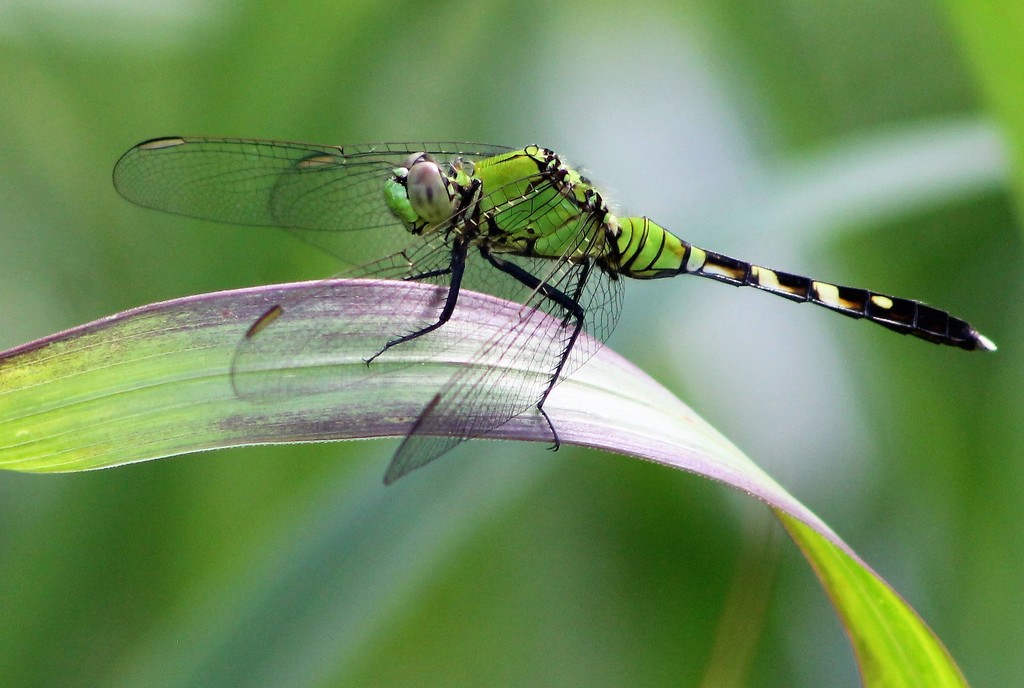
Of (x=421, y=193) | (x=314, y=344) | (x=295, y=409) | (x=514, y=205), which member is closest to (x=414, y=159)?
(x=421, y=193)

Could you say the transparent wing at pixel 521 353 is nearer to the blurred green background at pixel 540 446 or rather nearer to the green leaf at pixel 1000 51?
the blurred green background at pixel 540 446

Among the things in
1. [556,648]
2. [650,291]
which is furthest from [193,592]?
[650,291]

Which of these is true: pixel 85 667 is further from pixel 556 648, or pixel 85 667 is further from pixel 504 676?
pixel 556 648

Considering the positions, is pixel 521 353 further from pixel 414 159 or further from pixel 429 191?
pixel 414 159

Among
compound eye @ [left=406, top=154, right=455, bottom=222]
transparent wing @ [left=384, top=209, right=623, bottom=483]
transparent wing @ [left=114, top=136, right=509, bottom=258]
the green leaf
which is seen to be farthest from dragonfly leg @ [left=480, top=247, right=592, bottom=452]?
the green leaf

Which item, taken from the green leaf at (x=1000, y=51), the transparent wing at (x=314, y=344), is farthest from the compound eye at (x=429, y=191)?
the green leaf at (x=1000, y=51)

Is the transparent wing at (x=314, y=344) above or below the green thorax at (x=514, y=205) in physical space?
below

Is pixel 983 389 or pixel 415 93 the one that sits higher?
pixel 415 93

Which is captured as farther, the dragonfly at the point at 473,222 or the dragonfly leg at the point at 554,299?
the dragonfly at the point at 473,222
